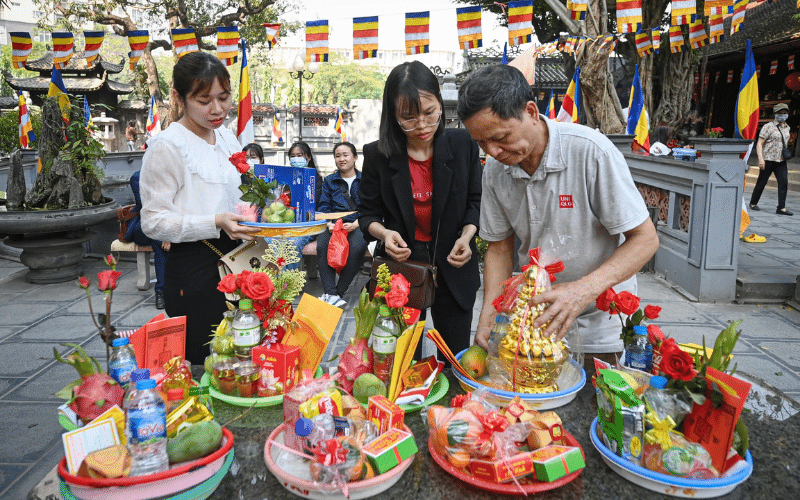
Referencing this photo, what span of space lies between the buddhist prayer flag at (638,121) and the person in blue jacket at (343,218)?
15.5 ft

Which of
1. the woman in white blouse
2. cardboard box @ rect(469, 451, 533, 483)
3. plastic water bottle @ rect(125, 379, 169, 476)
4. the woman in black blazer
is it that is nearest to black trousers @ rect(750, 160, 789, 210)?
the woman in black blazer

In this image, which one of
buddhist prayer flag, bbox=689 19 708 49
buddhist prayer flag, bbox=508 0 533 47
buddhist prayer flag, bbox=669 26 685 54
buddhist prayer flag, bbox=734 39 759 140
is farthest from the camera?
buddhist prayer flag, bbox=669 26 685 54

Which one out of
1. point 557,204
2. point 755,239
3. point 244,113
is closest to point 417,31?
point 244,113

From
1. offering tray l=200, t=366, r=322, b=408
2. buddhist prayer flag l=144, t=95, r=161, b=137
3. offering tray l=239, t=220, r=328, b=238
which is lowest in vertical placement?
offering tray l=200, t=366, r=322, b=408

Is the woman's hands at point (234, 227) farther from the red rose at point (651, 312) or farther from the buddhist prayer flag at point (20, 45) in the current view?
the buddhist prayer flag at point (20, 45)

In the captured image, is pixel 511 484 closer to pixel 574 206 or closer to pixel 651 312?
pixel 651 312

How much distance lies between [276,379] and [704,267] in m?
5.01

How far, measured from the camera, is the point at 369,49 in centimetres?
764

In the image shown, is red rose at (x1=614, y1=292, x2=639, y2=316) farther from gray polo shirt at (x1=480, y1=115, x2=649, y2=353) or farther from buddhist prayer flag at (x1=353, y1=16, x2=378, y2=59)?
buddhist prayer flag at (x1=353, y1=16, x2=378, y2=59)

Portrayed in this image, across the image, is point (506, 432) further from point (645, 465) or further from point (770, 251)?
point (770, 251)

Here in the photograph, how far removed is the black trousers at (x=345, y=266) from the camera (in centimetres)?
509

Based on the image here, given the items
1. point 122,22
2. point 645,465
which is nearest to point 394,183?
point 645,465

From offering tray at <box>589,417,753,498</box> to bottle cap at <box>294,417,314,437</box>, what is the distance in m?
0.66

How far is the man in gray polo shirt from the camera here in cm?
148
